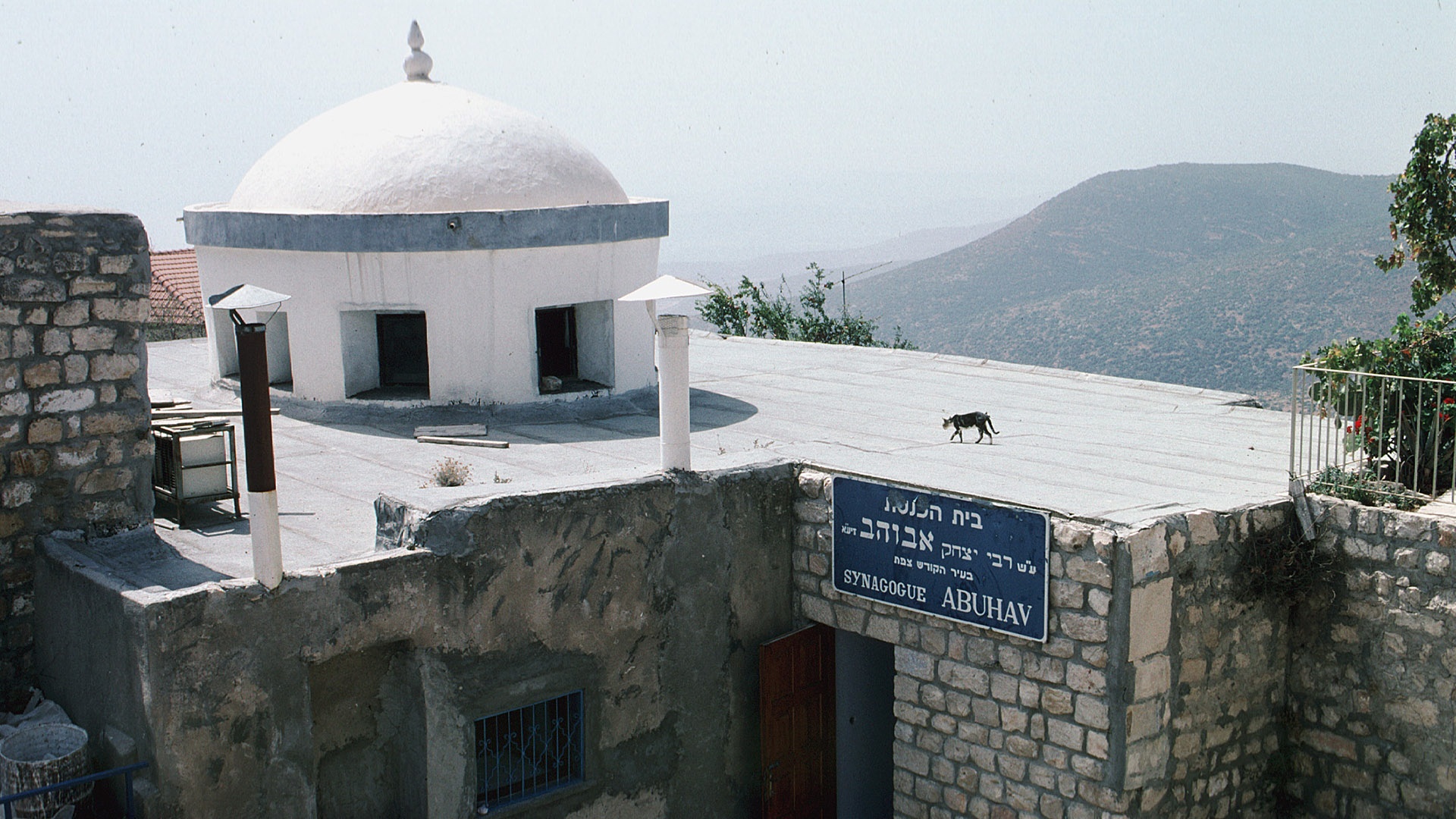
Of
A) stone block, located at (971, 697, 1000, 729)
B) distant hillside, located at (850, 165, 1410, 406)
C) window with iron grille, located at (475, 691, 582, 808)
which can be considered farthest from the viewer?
distant hillside, located at (850, 165, 1410, 406)

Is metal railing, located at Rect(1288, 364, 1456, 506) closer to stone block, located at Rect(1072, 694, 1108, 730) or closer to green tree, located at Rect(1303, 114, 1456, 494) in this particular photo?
green tree, located at Rect(1303, 114, 1456, 494)

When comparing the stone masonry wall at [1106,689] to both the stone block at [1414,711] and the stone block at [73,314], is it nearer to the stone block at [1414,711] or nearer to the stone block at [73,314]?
the stone block at [1414,711]

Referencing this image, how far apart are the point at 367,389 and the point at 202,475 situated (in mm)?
3833

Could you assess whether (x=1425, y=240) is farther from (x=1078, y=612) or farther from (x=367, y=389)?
(x=367, y=389)

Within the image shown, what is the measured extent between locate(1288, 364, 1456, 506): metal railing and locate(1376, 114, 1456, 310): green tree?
1996mm

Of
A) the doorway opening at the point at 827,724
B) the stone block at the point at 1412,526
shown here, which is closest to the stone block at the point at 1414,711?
the stone block at the point at 1412,526

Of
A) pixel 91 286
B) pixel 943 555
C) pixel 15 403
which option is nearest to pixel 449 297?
pixel 91 286

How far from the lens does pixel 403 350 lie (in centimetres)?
1338

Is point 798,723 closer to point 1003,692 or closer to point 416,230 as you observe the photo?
point 1003,692

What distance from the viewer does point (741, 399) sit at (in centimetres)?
1388

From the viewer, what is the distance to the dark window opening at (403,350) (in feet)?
43.5

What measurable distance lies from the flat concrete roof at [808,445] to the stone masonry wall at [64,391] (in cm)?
42

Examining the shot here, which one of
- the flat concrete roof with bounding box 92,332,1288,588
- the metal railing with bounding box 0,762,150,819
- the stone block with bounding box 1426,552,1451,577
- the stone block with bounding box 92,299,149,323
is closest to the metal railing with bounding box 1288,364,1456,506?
the stone block with bounding box 1426,552,1451,577

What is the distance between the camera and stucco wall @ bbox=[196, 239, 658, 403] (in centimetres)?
1223
